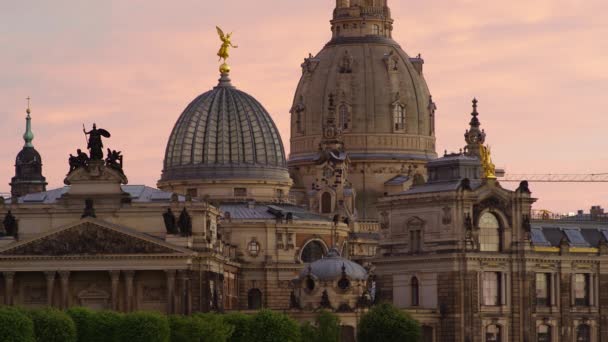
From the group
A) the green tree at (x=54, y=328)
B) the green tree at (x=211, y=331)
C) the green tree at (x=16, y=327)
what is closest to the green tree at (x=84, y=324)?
the green tree at (x=54, y=328)

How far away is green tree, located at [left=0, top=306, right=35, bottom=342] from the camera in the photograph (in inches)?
7244

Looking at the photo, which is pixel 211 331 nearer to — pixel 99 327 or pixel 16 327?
pixel 99 327

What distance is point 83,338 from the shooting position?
194 m

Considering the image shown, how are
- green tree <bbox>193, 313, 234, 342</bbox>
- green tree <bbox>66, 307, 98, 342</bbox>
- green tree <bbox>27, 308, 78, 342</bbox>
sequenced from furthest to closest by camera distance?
green tree <bbox>193, 313, 234, 342</bbox> < green tree <bbox>66, 307, 98, 342</bbox> < green tree <bbox>27, 308, 78, 342</bbox>

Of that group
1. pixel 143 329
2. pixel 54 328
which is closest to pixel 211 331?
pixel 143 329

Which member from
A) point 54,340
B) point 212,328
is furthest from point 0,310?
point 212,328

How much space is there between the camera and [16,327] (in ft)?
606

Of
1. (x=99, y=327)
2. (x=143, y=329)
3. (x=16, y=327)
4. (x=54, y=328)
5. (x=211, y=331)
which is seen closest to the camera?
(x=16, y=327)

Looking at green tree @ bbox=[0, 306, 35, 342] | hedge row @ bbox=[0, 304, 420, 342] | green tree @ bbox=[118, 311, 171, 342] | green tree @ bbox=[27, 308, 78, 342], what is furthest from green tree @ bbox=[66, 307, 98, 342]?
green tree @ bbox=[0, 306, 35, 342]

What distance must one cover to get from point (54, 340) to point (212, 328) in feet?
46.6

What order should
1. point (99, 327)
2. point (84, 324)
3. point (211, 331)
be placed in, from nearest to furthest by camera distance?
point (99, 327) → point (84, 324) → point (211, 331)

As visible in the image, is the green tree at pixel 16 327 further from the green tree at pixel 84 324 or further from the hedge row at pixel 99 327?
the green tree at pixel 84 324

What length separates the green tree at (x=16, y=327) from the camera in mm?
184000

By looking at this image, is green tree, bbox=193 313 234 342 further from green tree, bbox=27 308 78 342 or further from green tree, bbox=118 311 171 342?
green tree, bbox=27 308 78 342
